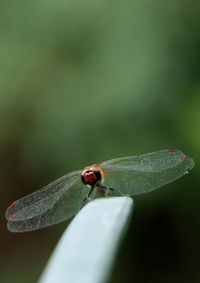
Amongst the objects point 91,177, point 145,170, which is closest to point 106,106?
point 145,170

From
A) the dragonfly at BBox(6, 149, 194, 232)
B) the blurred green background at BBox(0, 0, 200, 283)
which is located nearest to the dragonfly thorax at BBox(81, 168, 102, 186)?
the dragonfly at BBox(6, 149, 194, 232)

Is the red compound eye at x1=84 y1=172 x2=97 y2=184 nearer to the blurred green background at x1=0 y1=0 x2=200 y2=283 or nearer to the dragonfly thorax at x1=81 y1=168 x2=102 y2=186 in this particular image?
the dragonfly thorax at x1=81 y1=168 x2=102 y2=186

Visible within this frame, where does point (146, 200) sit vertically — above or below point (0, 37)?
below

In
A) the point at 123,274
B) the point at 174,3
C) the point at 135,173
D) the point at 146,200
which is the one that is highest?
the point at 174,3

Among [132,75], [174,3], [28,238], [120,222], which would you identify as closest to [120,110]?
[132,75]

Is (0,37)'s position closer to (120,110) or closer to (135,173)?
(120,110)

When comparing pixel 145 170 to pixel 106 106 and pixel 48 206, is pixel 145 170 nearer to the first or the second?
pixel 48 206
